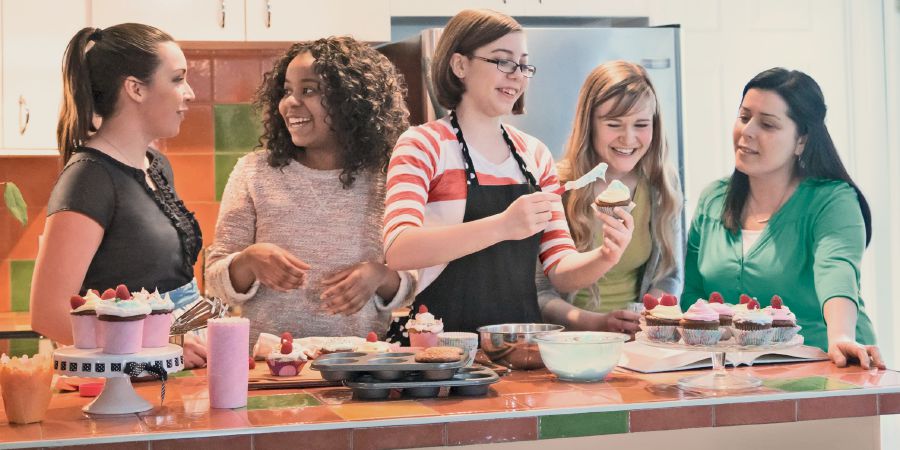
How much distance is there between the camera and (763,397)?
1.81m

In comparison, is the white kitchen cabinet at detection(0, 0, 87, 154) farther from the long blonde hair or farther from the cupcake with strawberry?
the cupcake with strawberry

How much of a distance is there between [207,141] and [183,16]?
600 millimetres

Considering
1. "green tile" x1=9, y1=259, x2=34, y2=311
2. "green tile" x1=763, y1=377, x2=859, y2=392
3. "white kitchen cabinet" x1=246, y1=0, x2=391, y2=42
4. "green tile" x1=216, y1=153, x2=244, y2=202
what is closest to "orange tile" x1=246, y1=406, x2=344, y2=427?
"green tile" x1=763, y1=377, x2=859, y2=392

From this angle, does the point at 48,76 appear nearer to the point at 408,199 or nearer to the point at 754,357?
the point at 408,199

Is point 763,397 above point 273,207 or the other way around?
the other way around

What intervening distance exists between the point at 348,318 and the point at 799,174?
1.21m

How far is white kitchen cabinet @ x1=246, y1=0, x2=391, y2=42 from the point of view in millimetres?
3879

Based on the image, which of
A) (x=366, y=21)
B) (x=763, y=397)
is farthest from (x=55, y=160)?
(x=763, y=397)

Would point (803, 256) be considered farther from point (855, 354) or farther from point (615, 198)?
point (615, 198)

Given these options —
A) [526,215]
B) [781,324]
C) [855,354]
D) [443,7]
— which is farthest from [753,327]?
[443,7]

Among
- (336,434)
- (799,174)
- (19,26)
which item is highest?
(19,26)

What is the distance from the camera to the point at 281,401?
1.80m

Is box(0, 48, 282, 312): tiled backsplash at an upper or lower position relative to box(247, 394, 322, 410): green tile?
upper

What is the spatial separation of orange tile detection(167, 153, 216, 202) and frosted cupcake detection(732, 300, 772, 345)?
9.25 feet
